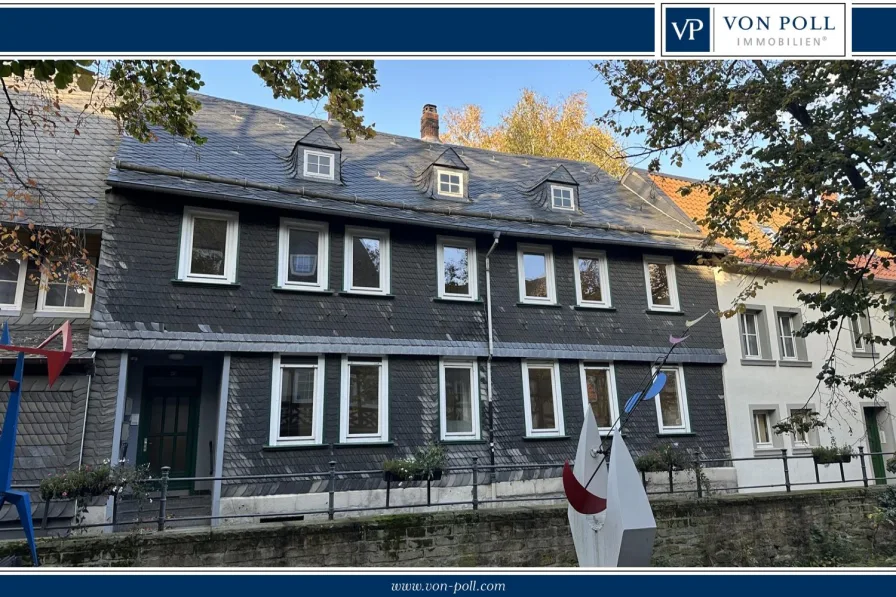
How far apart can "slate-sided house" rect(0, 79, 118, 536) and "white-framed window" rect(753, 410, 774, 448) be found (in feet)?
47.1

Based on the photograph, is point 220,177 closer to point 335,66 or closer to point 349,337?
point 349,337

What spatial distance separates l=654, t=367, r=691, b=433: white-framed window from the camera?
14.3 m

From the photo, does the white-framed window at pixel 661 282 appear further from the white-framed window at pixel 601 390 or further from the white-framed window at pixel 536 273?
the white-framed window at pixel 536 273

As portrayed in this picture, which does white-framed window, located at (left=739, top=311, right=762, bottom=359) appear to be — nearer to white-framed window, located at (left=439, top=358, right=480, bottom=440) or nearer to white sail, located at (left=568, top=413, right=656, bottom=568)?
white-framed window, located at (left=439, top=358, right=480, bottom=440)

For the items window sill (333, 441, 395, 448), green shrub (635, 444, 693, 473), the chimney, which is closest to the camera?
window sill (333, 441, 395, 448)

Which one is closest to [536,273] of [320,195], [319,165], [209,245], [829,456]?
[320,195]

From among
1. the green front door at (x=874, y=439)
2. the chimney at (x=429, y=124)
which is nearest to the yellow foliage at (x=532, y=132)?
the chimney at (x=429, y=124)

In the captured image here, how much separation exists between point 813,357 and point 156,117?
1669cm

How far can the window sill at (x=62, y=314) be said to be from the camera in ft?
35.7

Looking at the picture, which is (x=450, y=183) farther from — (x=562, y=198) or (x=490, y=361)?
(x=490, y=361)

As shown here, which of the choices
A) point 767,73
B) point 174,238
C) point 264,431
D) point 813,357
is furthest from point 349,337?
point 813,357

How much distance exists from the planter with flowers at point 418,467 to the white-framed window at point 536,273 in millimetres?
4393

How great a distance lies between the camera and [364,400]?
471 inches
